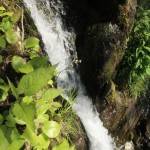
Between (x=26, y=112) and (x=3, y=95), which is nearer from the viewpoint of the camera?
(x=26, y=112)

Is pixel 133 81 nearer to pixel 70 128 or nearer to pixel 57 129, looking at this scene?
pixel 70 128

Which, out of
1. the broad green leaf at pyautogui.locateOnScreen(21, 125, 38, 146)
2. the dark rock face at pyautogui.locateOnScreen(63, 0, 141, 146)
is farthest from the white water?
the broad green leaf at pyautogui.locateOnScreen(21, 125, 38, 146)

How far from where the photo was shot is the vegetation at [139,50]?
5.10 metres

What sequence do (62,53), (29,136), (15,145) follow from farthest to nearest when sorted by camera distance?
1. (62,53)
2. (29,136)
3. (15,145)

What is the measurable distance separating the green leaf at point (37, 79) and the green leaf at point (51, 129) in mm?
337

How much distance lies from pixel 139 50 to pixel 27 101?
3505mm

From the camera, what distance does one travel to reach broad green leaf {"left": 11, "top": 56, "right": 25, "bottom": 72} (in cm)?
206

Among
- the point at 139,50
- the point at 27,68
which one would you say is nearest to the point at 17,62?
the point at 27,68

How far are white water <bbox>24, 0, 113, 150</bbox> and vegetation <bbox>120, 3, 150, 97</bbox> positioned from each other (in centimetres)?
88

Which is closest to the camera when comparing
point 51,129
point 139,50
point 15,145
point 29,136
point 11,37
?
point 15,145

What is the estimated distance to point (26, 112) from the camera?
165 cm

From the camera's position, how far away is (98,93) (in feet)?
16.5

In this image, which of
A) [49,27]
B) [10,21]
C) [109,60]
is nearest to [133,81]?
[109,60]

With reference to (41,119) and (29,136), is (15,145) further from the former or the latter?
(41,119)
